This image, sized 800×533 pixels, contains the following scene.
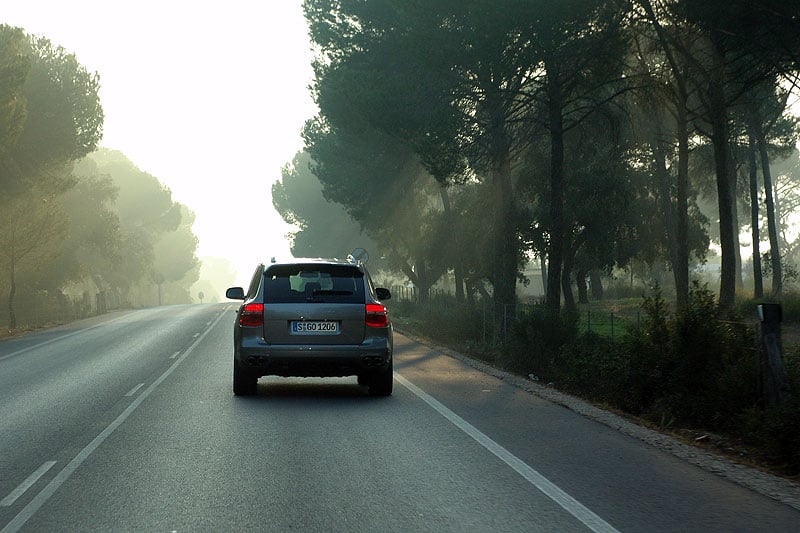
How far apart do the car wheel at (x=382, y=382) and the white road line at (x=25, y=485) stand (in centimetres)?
531

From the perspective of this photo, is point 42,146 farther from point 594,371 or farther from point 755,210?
point 594,371

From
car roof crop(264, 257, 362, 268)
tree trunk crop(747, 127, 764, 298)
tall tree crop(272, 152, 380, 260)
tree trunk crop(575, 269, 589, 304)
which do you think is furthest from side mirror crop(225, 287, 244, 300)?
tall tree crop(272, 152, 380, 260)

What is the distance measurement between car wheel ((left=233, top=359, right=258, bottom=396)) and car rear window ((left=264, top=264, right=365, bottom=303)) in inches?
41.6

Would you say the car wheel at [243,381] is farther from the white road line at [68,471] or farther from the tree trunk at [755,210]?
the tree trunk at [755,210]

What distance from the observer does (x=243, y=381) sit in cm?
1314

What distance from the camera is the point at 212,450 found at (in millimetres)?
9102

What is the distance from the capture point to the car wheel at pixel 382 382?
1306cm

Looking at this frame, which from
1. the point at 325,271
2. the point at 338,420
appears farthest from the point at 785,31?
the point at 338,420

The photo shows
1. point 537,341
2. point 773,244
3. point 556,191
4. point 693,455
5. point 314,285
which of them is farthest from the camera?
point 773,244

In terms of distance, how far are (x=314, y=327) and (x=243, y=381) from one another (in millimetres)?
1390

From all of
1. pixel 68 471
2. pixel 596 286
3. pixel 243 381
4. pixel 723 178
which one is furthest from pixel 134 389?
pixel 596 286

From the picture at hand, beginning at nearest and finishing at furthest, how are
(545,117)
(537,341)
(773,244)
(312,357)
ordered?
(312,357), (537,341), (545,117), (773,244)

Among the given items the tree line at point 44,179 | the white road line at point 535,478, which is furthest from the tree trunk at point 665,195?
the white road line at point 535,478

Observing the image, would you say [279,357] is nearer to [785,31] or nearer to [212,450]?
[212,450]
